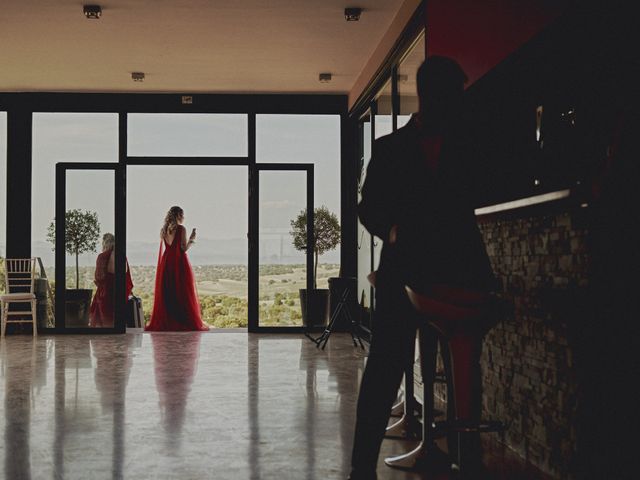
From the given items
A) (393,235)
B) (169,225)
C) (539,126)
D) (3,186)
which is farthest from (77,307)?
(393,235)

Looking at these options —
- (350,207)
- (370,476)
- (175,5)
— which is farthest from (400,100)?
(370,476)

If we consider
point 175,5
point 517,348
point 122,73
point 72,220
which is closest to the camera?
point 517,348

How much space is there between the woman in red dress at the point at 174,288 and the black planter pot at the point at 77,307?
30.0 inches

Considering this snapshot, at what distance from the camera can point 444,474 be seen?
2.79m

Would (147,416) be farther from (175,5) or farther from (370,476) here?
(175,5)

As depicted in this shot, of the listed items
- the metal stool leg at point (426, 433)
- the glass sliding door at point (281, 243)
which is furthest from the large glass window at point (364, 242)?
the metal stool leg at point (426, 433)

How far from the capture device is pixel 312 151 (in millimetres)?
9102

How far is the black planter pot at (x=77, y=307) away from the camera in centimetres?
882

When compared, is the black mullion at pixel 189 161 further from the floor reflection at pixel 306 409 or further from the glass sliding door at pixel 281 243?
the floor reflection at pixel 306 409

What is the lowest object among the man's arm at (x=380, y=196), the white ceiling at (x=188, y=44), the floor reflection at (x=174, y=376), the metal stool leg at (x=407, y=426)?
the floor reflection at (x=174, y=376)

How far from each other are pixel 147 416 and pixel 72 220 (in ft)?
17.9

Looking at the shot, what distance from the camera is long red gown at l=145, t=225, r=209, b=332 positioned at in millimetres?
9156

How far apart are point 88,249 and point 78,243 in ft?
0.45

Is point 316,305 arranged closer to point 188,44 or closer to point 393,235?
point 188,44
